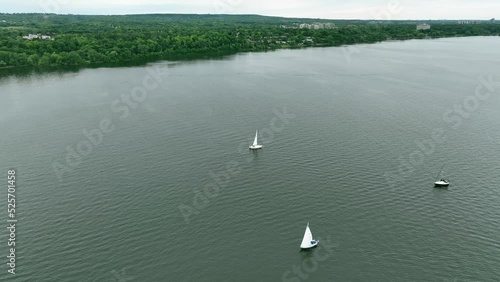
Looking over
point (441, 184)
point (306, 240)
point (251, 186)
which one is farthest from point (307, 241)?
point (441, 184)

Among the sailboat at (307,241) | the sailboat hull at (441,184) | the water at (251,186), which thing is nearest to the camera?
the water at (251,186)

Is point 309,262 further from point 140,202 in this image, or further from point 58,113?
point 58,113

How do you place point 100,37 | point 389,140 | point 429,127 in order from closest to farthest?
1. point 389,140
2. point 429,127
3. point 100,37

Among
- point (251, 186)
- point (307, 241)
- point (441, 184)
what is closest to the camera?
point (307, 241)

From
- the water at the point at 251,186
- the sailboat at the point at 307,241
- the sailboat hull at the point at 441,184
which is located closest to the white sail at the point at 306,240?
the sailboat at the point at 307,241

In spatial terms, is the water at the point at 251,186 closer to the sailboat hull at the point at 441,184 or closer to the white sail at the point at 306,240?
the sailboat hull at the point at 441,184

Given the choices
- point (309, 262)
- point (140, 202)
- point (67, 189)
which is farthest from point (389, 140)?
point (67, 189)

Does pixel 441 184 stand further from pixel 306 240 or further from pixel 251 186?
pixel 251 186

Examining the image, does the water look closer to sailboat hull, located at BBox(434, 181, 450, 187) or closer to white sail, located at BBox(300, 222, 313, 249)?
sailboat hull, located at BBox(434, 181, 450, 187)

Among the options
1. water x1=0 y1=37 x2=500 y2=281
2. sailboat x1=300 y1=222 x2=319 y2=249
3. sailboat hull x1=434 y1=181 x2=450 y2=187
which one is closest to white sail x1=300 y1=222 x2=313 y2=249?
sailboat x1=300 y1=222 x2=319 y2=249
